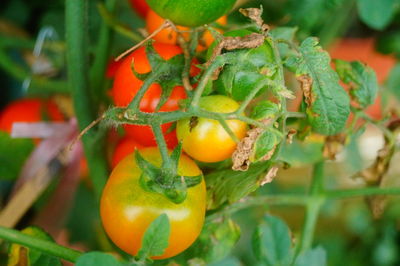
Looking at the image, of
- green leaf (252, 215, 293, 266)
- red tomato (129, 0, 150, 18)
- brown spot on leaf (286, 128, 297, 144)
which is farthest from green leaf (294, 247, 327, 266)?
red tomato (129, 0, 150, 18)

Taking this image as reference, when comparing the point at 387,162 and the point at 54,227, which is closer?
the point at 387,162

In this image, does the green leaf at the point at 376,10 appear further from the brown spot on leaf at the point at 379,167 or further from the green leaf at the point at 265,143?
the green leaf at the point at 265,143

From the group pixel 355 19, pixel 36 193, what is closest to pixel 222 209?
pixel 36 193

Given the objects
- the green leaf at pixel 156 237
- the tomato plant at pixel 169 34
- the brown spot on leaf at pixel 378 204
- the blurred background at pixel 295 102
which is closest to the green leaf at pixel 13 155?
the blurred background at pixel 295 102

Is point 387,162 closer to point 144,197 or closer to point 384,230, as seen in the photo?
point 144,197

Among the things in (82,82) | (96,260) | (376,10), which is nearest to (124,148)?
(82,82)

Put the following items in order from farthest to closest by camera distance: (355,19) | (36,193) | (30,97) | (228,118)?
(355,19), (30,97), (36,193), (228,118)

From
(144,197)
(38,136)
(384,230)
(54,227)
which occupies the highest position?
(144,197)
